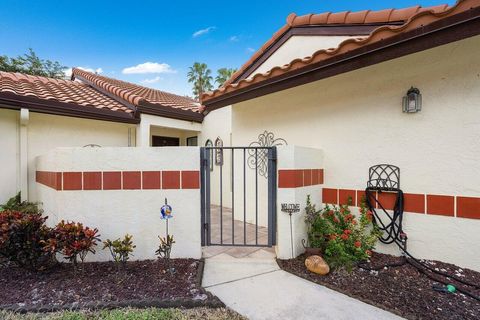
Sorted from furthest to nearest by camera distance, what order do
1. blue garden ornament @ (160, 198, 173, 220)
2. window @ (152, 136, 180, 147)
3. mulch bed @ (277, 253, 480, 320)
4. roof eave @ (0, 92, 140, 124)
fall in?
window @ (152, 136, 180, 147)
roof eave @ (0, 92, 140, 124)
blue garden ornament @ (160, 198, 173, 220)
mulch bed @ (277, 253, 480, 320)

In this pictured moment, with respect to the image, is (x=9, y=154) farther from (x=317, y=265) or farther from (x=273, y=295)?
(x=317, y=265)

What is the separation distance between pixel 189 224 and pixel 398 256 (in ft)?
11.6

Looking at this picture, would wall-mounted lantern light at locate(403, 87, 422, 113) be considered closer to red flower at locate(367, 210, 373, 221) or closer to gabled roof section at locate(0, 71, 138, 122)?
red flower at locate(367, 210, 373, 221)

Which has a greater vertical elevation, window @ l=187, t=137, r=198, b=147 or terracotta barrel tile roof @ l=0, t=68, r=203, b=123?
terracotta barrel tile roof @ l=0, t=68, r=203, b=123

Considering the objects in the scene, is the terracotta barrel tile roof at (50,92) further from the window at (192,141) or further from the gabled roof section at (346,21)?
the gabled roof section at (346,21)

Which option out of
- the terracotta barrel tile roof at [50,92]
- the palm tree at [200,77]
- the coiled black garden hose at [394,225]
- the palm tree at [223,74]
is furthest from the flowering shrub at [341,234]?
the palm tree at [200,77]

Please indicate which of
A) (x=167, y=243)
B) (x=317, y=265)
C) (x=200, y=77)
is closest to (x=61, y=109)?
(x=167, y=243)

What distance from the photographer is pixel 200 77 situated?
23.8m

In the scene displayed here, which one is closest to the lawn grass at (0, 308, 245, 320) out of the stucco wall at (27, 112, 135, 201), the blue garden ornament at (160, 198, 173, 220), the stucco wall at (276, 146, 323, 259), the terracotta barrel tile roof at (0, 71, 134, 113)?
the blue garden ornament at (160, 198, 173, 220)

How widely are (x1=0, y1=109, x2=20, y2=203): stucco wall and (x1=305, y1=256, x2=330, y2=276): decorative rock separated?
6.69 metres

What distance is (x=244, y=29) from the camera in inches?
447

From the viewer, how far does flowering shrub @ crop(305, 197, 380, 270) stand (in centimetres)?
365

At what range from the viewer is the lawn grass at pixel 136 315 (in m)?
2.38

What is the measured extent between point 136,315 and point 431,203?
4.30 metres
